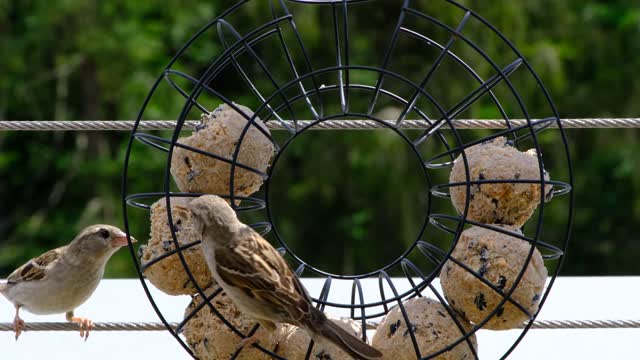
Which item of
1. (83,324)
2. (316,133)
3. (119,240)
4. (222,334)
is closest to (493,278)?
(222,334)

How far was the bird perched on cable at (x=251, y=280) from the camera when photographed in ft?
7.53

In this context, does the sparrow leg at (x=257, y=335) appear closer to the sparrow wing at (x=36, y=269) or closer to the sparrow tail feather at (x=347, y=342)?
the sparrow tail feather at (x=347, y=342)

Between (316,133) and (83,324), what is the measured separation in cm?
541

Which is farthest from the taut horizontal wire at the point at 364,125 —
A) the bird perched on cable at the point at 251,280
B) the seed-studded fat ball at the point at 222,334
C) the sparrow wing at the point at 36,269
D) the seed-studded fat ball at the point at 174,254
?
the sparrow wing at the point at 36,269

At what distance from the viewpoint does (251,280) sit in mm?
2316

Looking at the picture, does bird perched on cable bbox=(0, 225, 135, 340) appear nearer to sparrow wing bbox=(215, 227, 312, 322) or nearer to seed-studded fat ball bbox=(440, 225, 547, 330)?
sparrow wing bbox=(215, 227, 312, 322)

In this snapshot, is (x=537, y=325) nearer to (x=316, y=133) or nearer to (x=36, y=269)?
(x=36, y=269)

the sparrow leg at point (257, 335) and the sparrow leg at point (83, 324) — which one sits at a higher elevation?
the sparrow leg at point (257, 335)

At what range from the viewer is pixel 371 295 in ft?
10.5

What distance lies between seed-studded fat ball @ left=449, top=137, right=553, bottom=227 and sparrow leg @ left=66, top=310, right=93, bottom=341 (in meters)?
0.91

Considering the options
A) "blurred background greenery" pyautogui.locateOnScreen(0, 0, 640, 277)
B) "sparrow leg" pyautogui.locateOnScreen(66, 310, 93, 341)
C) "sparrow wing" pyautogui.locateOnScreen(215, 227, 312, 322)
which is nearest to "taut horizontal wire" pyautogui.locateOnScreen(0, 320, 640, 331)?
"sparrow leg" pyautogui.locateOnScreen(66, 310, 93, 341)

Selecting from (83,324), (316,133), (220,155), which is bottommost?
(83,324)

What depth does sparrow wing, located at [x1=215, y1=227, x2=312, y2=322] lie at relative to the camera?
2301 millimetres

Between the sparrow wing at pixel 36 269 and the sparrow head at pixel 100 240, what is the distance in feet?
0.34
